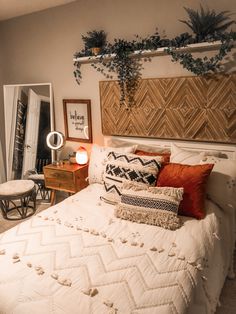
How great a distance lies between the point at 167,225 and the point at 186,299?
61 cm

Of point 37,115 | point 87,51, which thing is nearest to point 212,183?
point 87,51

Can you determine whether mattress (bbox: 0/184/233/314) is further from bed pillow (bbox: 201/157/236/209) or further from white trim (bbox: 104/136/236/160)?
white trim (bbox: 104/136/236/160)

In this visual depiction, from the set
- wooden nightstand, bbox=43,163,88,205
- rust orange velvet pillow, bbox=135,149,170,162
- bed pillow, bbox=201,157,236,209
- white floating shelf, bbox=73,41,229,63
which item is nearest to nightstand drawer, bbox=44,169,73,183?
wooden nightstand, bbox=43,163,88,205

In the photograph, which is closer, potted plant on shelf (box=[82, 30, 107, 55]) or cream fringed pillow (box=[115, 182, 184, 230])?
cream fringed pillow (box=[115, 182, 184, 230])

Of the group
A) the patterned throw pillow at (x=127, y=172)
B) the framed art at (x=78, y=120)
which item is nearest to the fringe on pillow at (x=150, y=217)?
the patterned throw pillow at (x=127, y=172)

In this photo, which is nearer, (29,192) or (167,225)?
(167,225)

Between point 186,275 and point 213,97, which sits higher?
point 213,97

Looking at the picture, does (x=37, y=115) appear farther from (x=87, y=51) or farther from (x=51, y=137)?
(x=87, y=51)

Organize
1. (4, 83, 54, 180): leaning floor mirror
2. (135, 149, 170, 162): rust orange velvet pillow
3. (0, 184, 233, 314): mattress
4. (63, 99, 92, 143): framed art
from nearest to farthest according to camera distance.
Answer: (0, 184, 233, 314): mattress
(135, 149, 170, 162): rust orange velvet pillow
(63, 99, 92, 143): framed art
(4, 83, 54, 180): leaning floor mirror

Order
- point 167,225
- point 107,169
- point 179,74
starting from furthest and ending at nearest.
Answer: point 179,74, point 107,169, point 167,225

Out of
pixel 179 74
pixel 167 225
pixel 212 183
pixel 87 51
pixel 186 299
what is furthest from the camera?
pixel 87 51

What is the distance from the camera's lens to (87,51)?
299 cm

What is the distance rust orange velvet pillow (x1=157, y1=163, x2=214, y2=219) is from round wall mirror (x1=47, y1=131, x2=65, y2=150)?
1.54m

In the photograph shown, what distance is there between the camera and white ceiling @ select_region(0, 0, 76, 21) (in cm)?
298
